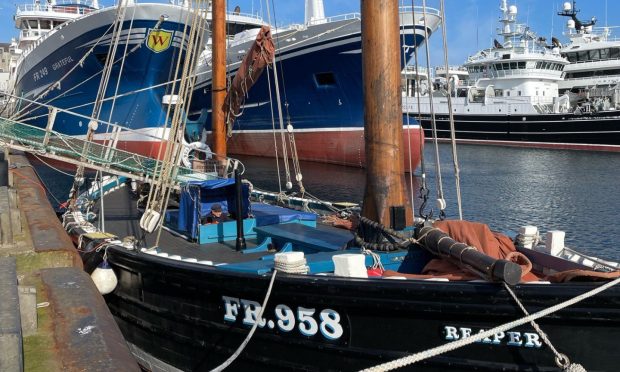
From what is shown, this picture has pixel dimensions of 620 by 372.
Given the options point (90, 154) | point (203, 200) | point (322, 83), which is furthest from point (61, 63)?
point (203, 200)

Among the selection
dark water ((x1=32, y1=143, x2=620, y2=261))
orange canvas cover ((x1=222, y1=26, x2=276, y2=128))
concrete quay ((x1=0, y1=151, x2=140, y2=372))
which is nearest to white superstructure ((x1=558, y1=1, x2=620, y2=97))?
dark water ((x1=32, y1=143, x2=620, y2=261))

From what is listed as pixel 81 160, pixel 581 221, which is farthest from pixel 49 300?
pixel 581 221

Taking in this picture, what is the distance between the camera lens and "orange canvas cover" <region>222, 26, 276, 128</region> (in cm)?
A: 1314

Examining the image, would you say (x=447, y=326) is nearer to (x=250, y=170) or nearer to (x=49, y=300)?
(x=49, y=300)

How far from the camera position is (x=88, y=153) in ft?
37.8

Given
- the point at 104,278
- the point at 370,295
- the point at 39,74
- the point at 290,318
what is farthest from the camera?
the point at 39,74

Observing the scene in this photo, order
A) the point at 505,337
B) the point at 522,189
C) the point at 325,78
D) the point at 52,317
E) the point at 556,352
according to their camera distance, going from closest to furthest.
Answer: the point at 52,317, the point at 556,352, the point at 505,337, the point at 522,189, the point at 325,78

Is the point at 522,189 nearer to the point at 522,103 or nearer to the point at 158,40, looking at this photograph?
the point at 158,40

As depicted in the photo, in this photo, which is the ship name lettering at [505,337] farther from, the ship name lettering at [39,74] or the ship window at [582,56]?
the ship window at [582,56]

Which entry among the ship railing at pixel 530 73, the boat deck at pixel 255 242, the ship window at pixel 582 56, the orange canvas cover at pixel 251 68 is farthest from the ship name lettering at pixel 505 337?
the ship window at pixel 582 56

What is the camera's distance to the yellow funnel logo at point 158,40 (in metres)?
28.7

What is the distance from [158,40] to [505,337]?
2697cm

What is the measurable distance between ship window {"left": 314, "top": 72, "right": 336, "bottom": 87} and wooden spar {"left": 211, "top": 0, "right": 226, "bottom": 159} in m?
19.2

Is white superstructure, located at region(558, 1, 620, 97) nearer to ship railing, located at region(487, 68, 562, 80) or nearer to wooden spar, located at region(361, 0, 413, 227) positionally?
ship railing, located at region(487, 68, 562, 80)
